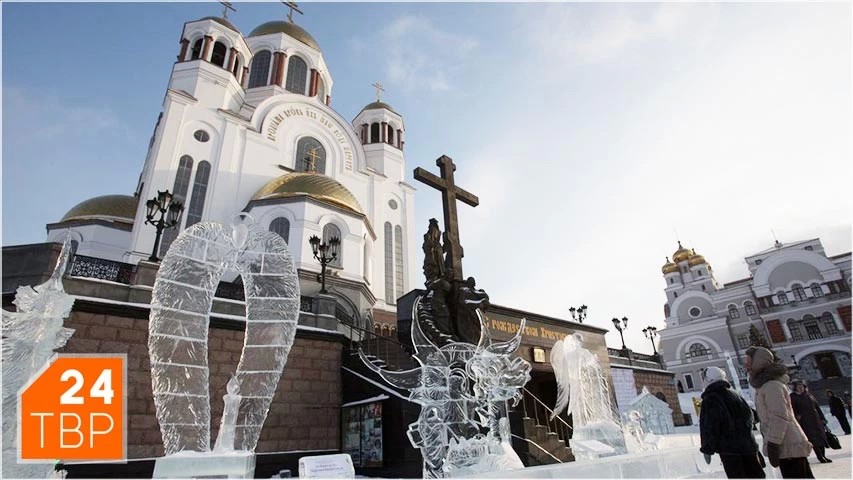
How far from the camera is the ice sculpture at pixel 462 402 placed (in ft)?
17.1

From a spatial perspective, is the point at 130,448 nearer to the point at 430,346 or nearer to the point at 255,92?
the point at 430,346

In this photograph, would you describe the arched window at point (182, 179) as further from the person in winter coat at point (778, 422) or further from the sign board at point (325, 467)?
the person in winter coat at point (778, 422)

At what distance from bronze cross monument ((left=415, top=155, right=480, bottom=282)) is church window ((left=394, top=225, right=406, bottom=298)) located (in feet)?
52.3

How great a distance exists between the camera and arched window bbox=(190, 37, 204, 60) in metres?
25.7

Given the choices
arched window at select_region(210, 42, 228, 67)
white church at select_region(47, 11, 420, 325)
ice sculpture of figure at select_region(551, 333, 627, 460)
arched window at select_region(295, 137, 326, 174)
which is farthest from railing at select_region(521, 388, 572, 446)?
arched window at select_region(210, 42, 228, 67)

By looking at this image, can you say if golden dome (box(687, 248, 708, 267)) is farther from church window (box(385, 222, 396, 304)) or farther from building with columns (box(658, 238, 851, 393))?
church window (box(385, 222, 396, 304))

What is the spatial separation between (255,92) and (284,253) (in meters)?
26.8

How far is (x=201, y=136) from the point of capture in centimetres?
2245

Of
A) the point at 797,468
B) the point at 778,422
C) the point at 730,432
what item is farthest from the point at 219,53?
the point at 797,468

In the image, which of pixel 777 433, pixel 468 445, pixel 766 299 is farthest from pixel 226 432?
pixel 766 299

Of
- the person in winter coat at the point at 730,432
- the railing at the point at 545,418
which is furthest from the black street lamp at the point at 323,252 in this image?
the person in winter coat at the point at 730,432

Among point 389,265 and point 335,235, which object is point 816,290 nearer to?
point 389,265

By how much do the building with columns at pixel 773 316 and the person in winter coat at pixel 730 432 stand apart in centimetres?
3195

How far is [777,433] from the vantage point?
3.70 metres
